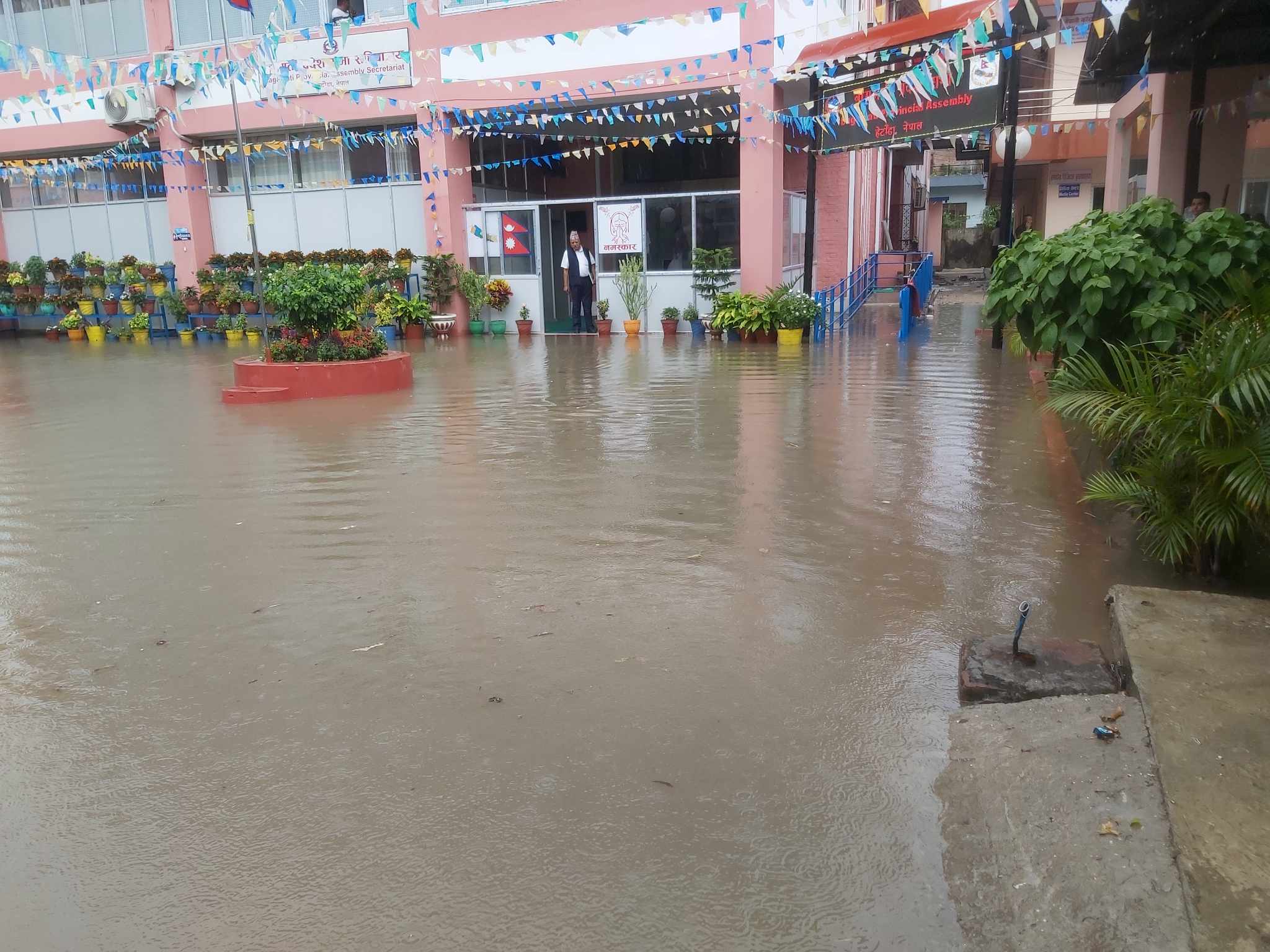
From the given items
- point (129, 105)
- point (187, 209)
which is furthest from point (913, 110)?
point (129, 105)

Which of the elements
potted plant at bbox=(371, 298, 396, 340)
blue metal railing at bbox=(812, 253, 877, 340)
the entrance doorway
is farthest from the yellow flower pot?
potted plant at bbox=(371, 298, 396, 340)

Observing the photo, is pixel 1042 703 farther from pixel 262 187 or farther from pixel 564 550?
pixel 262 187

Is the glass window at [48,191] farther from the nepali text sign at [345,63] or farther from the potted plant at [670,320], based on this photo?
the potted plant at [670,320]

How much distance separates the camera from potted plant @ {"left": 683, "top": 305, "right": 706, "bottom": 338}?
17.0 metres

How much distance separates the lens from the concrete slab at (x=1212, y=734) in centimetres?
227

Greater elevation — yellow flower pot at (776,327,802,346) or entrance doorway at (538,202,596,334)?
entrance doorway at (538,202,596,334)

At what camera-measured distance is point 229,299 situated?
19.6m

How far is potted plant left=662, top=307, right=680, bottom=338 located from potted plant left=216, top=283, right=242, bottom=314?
8770mm

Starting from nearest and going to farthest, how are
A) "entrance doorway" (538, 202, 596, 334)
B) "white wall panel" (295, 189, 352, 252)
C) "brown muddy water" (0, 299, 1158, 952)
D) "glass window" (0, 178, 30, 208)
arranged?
"brown muddy water" (0, 299, 1158, 952), "entrance doorway" (538, 202, 596, 334), "white wall panel" (295, 189, 352, 252), "glass window" (0, 178, 30, 208)

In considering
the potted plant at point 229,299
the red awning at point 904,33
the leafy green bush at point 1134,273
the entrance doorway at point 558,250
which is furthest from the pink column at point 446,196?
the leafy green bush at point 1134,273

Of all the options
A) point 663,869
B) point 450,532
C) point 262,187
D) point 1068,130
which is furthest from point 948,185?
point 663,869

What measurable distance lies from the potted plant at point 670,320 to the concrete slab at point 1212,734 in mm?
13676

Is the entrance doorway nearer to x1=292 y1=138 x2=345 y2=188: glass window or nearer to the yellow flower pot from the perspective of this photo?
x1=292 y1=138 x2=345 y2=188: glass window

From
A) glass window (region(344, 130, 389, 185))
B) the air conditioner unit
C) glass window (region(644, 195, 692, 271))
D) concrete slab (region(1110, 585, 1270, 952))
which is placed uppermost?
the air conditioner unit
